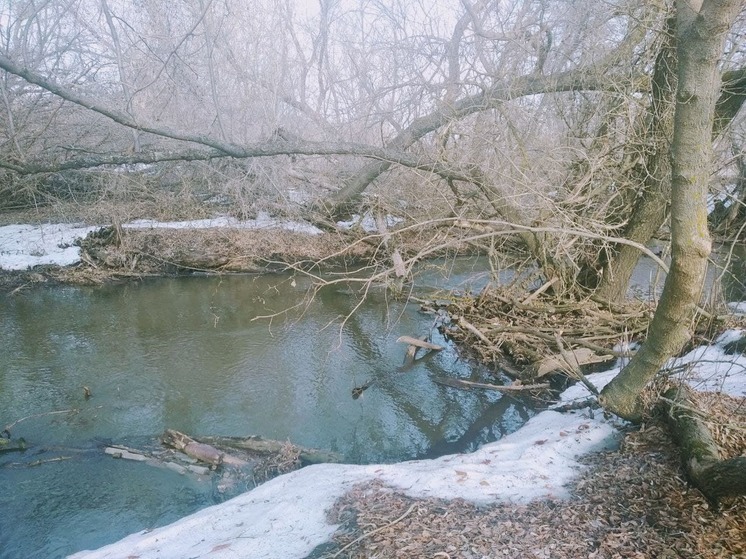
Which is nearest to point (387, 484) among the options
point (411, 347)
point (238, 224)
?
point (411, 347)

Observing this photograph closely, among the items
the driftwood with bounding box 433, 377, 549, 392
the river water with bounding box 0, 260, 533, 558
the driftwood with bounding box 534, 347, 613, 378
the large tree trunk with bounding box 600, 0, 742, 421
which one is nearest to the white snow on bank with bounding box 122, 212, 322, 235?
the river water with bounding box 0, 260, 533, 558

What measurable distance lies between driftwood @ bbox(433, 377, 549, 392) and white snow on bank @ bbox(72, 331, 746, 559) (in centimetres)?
156

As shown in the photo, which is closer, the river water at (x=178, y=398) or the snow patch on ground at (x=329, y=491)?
the snow patch on ground at (x=329, y=491)

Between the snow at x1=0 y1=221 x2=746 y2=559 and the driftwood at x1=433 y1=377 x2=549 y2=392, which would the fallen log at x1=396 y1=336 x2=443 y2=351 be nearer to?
the driftwood at x1=433 y1=377 x2=549 y2=392

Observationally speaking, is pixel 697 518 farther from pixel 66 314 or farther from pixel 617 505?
pixel 66 314

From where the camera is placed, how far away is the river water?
486 centimetres

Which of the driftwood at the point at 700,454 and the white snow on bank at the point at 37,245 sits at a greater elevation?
the white snow on bank at the point at 37,245

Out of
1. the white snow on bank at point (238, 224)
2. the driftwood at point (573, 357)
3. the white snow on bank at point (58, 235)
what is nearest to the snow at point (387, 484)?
the driftwood at point (573, 357)

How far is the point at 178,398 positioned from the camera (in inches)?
272

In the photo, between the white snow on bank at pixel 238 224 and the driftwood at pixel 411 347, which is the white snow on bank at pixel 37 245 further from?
the driftwood at pixel 411 347

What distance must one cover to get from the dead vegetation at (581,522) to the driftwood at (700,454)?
104 mm

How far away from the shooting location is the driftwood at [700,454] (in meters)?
3.08

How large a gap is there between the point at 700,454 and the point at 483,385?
3.40 meters

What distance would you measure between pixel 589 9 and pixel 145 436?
9282 mm
